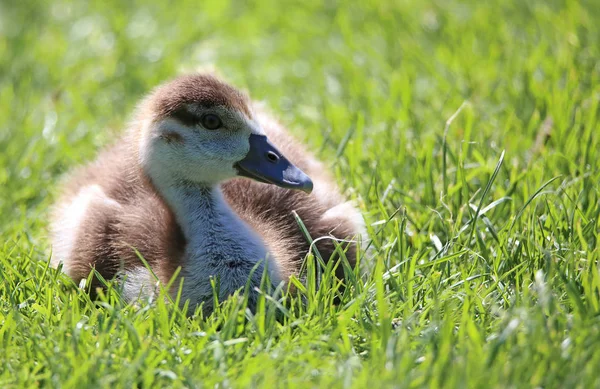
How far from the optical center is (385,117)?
5.21 meters

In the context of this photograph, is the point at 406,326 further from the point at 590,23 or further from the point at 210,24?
the point at 210,24

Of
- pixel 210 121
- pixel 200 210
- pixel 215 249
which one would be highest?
pixel 210 121

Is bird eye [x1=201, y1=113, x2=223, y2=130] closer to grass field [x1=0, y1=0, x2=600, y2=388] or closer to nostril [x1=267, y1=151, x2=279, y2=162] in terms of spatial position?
nostril [x1=267, y1=151, x2=279, y2=162]

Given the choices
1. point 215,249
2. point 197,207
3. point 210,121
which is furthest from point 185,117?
point 215,249

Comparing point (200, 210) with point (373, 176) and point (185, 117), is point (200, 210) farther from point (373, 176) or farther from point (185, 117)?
point (373, 176)

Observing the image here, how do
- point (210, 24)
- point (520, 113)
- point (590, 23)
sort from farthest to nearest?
point (210, 24)
point (590, 23)
point (520, 113)

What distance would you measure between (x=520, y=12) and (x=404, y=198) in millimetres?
3141

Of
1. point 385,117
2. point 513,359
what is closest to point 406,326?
point 513,359

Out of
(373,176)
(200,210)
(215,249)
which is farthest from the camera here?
(373,176)

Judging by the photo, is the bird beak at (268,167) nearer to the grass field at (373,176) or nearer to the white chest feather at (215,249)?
the white chest feather at (215,249)

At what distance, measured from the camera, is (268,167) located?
3.56m

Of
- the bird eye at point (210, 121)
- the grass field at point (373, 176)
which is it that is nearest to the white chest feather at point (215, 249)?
the grass field at point (373, 176)

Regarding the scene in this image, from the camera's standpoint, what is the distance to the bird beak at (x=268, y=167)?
354cm

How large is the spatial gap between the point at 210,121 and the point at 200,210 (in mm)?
353
